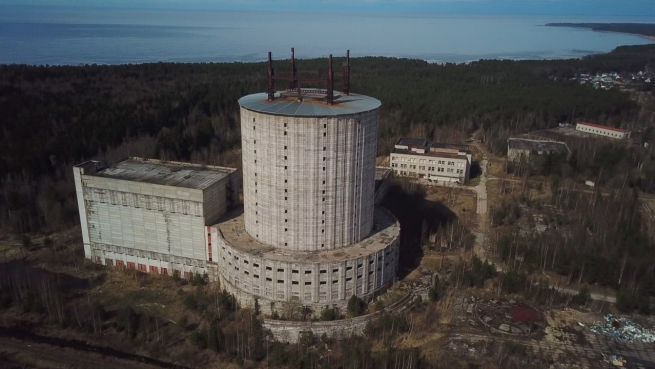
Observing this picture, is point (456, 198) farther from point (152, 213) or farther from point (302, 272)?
point (152, 213)

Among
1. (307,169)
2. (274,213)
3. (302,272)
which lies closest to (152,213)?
(274,213)

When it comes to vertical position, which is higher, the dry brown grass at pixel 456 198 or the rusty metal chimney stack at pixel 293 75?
the rusty metal chimney stack at pixel 293 75

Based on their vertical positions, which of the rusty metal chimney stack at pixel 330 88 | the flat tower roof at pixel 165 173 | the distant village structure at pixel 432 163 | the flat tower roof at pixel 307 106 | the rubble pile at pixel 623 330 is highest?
the rusty metal chimney stack at pixel 330 88

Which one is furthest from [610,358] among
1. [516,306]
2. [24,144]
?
[24,144]

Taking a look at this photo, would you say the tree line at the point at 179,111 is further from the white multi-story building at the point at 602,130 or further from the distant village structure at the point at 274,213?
the distant village structure at the point at 274,213

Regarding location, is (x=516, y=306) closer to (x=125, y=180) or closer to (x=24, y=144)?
(x=125, y=180)

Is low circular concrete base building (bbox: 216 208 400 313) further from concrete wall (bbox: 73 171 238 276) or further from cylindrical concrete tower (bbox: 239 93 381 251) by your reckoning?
concrete wall (bbox: 73 171 238 276)

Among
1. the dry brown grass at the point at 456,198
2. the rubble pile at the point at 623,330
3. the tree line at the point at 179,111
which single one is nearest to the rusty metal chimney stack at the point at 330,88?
the rubble pile at the point at 623,330

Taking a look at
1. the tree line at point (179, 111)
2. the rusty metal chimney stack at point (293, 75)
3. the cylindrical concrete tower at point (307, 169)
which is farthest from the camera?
the tree line at point (179, 111)
